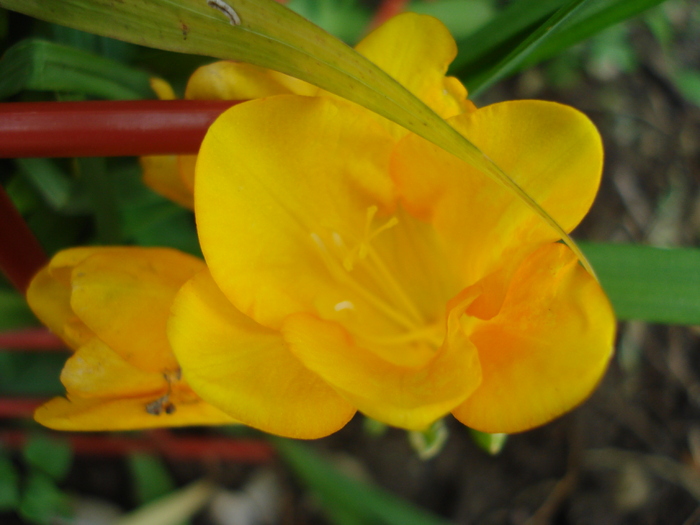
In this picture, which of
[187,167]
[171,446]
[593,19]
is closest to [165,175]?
[187,167]

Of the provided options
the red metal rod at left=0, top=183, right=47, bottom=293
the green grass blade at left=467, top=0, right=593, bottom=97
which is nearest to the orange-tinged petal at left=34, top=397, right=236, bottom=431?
the red metal rod at left=0, top=183, right=47, bottom=293

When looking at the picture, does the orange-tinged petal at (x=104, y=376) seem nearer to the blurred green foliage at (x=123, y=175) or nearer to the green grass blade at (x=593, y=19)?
the blurred green foliage at (x=123, y=175)

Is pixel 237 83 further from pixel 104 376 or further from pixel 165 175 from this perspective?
pixel 104 376

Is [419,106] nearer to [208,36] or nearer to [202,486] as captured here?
[208,36]

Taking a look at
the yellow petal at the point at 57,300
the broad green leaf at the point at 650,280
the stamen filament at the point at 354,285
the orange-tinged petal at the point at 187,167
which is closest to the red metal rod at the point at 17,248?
the yellow petal at the point at 57,300

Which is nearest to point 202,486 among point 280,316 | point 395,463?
point 395,463
